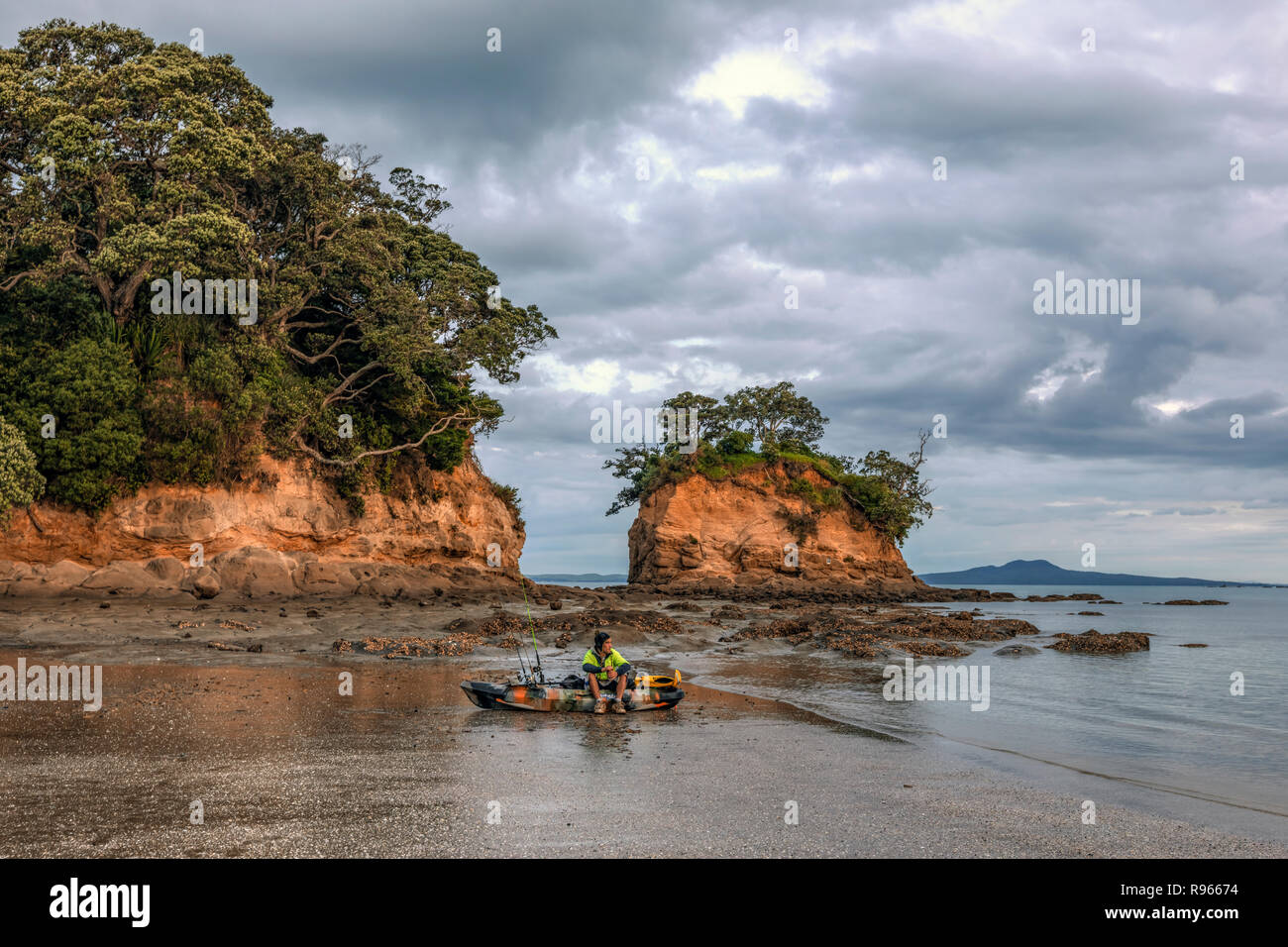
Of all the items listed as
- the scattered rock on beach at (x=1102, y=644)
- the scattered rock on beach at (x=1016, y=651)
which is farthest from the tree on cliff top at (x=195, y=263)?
the scattered rock on beach at (x=1102, y=644)

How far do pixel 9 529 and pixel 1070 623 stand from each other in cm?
4770

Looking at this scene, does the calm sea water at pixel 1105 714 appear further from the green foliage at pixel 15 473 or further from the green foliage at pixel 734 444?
the green foliage at pixel 734 444

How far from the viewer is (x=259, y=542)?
3269 cm

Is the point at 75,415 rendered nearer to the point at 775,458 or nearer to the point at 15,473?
the point at 15,473

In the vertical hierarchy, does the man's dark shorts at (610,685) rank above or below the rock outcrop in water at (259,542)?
below

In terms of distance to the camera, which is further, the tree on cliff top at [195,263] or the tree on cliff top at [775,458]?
the tree on cliff top at [775,458]

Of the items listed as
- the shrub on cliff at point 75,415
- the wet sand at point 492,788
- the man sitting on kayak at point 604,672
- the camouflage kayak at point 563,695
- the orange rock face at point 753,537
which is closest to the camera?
the wet sand at point 492,788

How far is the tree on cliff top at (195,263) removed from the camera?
A: 29188 millimetres

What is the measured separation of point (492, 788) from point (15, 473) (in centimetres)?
2450

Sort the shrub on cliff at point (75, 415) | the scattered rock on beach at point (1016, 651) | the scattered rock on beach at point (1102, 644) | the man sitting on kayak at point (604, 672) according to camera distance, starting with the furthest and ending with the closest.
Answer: the shrub on cliff at point (75, 415)
the scattered rock on beach at point (1102, 644)
the scattered rock on beach at point (1016, 651)
the man sitting on kayak at point (604, 672)

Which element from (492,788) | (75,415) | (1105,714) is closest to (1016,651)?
(1105,714)

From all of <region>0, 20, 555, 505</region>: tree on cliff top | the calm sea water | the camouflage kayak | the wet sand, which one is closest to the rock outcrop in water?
<region>0, 20, 555, 505</region>: tree on cliff top

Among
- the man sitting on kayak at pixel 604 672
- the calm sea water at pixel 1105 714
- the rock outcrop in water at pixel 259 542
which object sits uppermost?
the rock outcrop in water at pixel 259 542

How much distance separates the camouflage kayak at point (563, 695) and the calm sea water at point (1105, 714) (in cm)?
294
